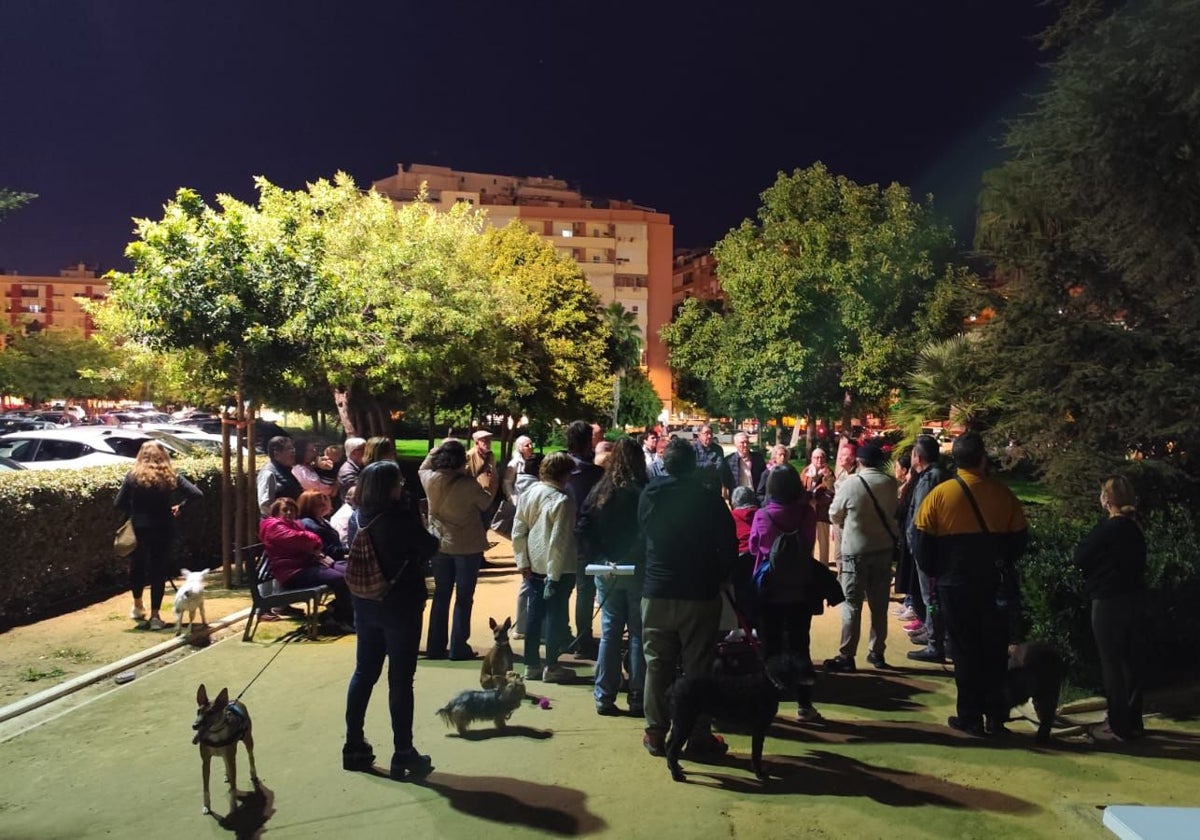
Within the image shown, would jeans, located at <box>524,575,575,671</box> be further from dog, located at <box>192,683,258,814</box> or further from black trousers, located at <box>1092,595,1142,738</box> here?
black trousers, located at <box>1092,595,1142,738</box>

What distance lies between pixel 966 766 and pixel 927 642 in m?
2.78

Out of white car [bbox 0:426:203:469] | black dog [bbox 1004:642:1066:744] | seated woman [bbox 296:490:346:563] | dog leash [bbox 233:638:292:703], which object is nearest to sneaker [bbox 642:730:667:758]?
black dog [bbox 1004:642:1066:744]

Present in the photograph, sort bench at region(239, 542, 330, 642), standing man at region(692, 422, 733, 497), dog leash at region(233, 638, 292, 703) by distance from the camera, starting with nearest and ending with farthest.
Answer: dog leash at region(233, 638, 292, 703)
bench at region(239, 542, 330, 642)
standing man at region(692, 422, 733, 497)

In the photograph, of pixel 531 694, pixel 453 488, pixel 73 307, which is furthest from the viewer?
pixel 73 307

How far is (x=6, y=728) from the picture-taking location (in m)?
5.85

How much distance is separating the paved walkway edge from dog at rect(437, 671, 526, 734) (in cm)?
307

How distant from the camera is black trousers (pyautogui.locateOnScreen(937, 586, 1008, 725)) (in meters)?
5.34

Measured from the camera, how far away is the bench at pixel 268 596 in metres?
7.80

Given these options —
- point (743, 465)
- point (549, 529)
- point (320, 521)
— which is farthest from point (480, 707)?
point (743, 465)

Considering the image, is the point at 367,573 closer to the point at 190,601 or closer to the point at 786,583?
the point at 786,583

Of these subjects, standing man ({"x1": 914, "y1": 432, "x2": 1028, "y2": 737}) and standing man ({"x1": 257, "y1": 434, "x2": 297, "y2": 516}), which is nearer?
standing man ({"x1": 914, "y1": 432, "x2": 1028, "y2": 737})

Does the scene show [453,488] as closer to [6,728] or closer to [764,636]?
[764,636]

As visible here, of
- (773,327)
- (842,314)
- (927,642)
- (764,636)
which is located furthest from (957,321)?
(764,636)

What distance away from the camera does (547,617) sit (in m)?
6.67
